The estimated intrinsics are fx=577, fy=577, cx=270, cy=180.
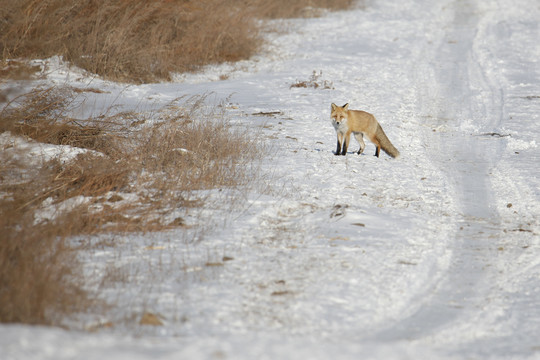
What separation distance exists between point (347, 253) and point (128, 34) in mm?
9776

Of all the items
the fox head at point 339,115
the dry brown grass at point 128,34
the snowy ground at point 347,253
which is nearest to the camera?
the snowy ground at point 347,253

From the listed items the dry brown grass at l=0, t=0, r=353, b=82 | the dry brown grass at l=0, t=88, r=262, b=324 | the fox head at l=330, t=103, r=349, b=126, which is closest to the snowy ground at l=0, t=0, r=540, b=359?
the dry brown grass at l=0, t=88, r=262, b=324

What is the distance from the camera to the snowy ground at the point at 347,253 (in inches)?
155

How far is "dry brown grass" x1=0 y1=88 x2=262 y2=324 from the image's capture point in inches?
166

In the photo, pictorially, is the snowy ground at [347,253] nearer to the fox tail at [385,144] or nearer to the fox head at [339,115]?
the fox tail at [385,144]

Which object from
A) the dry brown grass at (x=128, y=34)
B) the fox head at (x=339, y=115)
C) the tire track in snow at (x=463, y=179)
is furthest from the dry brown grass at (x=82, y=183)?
the dry brown grass at (x=128, y=34)

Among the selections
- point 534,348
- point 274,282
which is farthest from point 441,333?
point 274,282

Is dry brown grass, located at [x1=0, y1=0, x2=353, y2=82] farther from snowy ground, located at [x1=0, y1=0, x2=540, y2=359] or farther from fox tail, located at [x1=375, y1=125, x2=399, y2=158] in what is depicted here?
fox tail, located at [x1=375, y1=125, x2=399, y2=158]

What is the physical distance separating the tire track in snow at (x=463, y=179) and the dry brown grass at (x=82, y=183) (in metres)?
2.56

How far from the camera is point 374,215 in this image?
6.72 meters

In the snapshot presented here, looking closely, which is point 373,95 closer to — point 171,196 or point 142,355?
point 171,196

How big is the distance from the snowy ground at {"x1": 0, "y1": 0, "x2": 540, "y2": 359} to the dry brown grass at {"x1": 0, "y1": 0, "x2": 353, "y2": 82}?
0.90 m

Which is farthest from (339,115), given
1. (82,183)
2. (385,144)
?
(82,183)

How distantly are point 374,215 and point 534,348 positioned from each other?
2806 mm
